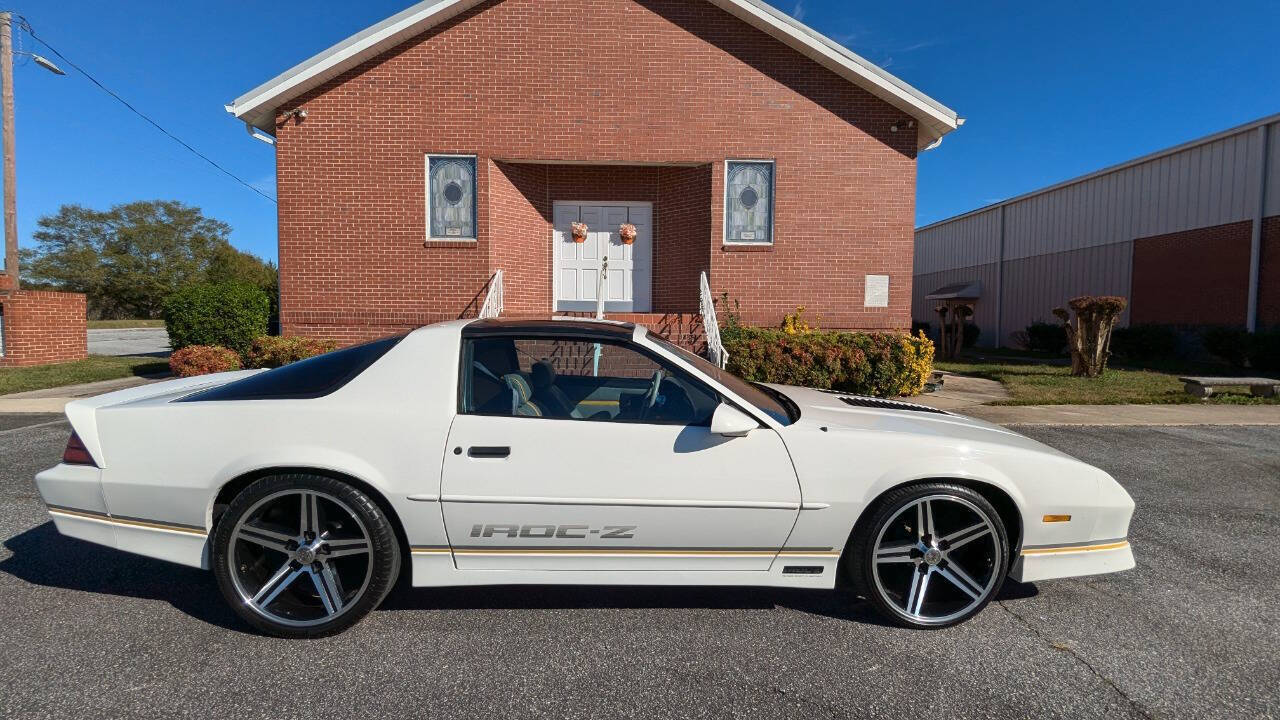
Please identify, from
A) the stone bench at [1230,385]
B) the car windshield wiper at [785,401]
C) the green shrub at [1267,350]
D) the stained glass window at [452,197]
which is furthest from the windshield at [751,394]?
the green shrub at [1267,350]

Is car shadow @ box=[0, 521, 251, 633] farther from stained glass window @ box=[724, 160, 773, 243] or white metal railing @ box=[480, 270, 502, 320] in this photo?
stained glass window @ box=[724, 160, 773, 243]

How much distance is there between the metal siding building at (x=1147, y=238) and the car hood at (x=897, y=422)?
766 inches

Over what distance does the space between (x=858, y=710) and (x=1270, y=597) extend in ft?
8.41

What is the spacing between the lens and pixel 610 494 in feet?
8.89

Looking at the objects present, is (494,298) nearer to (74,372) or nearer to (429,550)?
(429,550)

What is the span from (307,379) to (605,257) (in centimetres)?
957

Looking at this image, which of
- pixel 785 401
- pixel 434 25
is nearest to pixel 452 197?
pixel 434 25

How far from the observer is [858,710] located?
2.25 metres

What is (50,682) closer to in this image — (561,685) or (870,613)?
(561,685)

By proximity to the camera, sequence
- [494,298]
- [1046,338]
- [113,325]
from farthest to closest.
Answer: [113,325] → [1046,338] → [494,298]

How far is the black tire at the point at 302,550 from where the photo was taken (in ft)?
8.72

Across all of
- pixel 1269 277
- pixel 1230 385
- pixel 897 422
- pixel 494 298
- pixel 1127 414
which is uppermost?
pixel 1269 277

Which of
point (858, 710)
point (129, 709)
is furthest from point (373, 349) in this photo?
point (858, 710)

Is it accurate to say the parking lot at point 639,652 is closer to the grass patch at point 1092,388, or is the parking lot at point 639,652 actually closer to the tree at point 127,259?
the grass patch at point 1092,388
